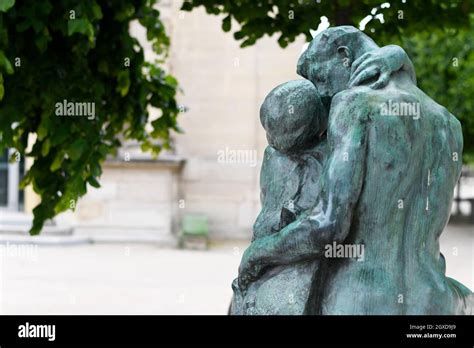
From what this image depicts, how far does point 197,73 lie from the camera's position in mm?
16047

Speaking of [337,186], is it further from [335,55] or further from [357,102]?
[335,55]

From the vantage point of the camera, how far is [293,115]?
3025 millimetres

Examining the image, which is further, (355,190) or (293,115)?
(293,115)

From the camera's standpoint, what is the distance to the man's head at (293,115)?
9.91 feet

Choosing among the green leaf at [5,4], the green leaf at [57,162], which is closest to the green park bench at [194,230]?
the green leaf at [57,162]

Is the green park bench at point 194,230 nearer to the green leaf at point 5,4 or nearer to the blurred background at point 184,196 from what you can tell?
the blurred background at point 184,196

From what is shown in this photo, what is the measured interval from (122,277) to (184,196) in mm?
4765

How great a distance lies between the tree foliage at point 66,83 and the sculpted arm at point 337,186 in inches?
106

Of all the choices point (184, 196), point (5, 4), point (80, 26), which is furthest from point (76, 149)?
point (184, 196)

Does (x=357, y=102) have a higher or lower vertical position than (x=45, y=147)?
higher

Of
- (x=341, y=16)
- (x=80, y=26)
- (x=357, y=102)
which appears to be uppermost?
(x=341, y=16)
